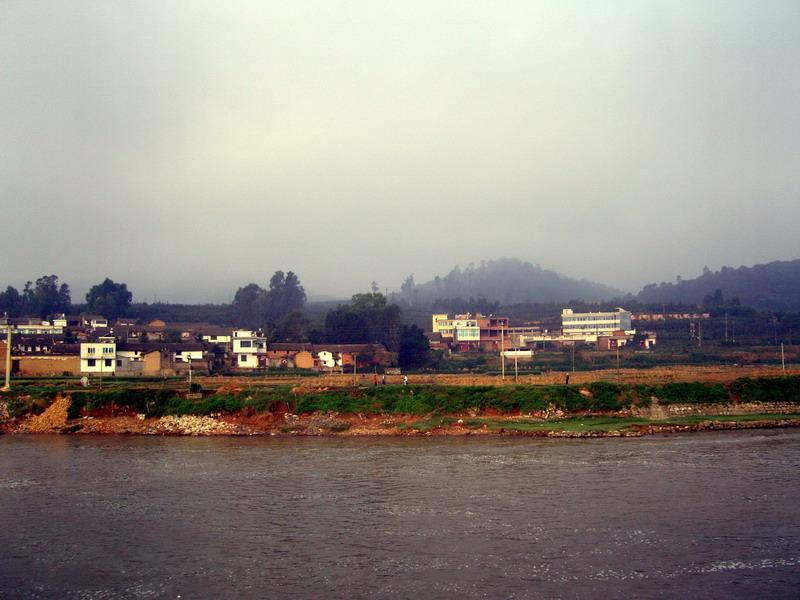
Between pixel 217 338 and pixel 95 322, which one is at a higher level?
pixel 95 322

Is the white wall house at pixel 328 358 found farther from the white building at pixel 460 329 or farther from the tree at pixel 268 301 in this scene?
the tree at pixel 268 301

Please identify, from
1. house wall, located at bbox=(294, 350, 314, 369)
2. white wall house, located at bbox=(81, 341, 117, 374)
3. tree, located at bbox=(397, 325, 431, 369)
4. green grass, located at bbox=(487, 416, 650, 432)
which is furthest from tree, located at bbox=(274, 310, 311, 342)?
green grass, located at bbox=(487, 416, 650, 432)

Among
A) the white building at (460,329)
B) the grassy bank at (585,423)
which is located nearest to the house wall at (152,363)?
the grassy bank at (585,423)

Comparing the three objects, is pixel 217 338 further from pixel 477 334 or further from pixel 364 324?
pixel 477 334

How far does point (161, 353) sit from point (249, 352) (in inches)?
426

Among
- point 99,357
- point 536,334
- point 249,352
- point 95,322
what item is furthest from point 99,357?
point 536,334

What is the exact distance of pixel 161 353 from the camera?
68750 mm

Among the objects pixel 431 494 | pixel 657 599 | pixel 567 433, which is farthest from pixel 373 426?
pixel 657 599

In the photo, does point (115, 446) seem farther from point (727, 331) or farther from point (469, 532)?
point (727, 331)

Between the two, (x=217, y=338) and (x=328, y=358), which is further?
(x=217, y=338)

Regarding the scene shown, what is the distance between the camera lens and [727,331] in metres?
94.9

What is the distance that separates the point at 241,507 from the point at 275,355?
54.3 metres

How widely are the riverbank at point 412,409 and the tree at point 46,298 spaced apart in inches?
3254

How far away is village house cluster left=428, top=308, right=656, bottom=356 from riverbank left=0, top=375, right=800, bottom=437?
49.2m
